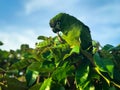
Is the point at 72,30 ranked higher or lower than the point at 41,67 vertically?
higher

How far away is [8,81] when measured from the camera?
15.4 ft

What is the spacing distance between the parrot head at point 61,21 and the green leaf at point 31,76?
0.59m

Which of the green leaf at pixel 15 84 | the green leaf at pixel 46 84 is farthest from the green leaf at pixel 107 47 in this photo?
the green leaf at pixel 15 84

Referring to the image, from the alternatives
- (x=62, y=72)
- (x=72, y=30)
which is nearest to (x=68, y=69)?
(x=62, y=72)

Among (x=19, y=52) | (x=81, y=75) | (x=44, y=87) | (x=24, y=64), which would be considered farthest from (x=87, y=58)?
(x=19, y=52)

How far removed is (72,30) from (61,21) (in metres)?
0.23

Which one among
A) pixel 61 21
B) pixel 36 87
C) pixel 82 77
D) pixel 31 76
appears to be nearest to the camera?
pixel 82 77

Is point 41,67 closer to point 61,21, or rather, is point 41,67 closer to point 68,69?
point 68,69

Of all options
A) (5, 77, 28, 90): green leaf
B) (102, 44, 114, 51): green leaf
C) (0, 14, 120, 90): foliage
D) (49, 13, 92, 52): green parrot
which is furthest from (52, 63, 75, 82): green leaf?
(102, 44, 114, 51): green leaf

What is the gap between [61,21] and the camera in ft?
15.9

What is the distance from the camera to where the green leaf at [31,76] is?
4.64m

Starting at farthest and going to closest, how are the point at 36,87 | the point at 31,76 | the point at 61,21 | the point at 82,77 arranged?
the point at 61,21 < the point at 31,76 < the point at 36,87 < the point at 82,77

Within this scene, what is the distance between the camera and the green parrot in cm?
456

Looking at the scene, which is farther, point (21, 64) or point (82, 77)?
point (21, 64)
